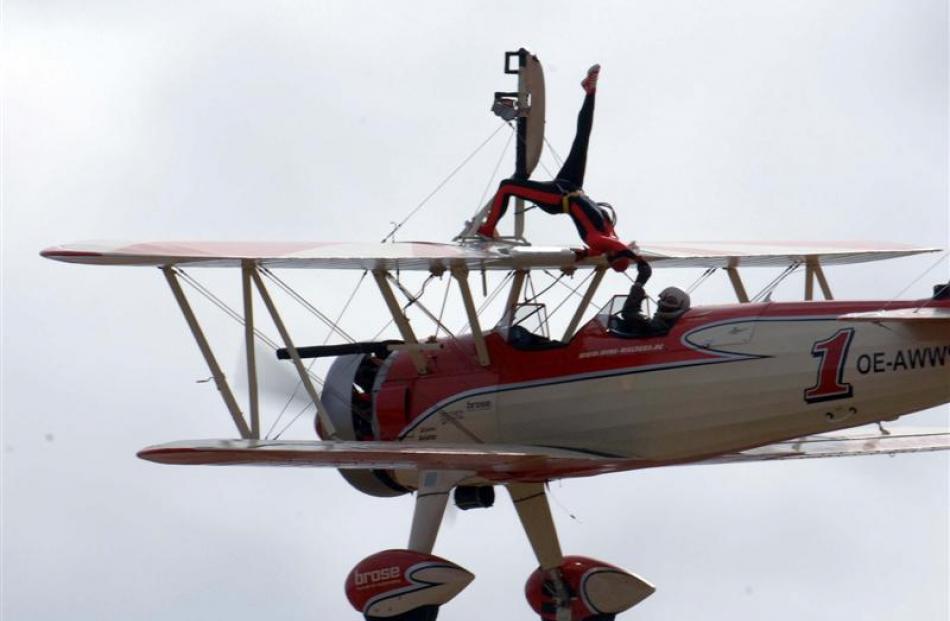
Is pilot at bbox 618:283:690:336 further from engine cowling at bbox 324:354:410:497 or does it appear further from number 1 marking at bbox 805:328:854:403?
engine cowling at bbox 324:354:410:497

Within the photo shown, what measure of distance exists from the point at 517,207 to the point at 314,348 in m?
2.25

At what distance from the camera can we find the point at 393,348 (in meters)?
18.7

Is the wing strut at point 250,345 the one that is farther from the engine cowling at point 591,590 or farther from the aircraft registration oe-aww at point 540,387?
the engine cowling at point 591,590

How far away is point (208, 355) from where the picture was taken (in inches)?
722

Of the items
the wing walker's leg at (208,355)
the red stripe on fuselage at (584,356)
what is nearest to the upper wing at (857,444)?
the red stripe on fuselage at (584,356)

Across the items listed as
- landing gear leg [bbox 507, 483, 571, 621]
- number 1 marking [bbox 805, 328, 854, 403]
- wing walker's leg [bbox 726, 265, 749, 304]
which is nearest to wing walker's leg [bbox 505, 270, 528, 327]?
landing gear leg [bbox 507, 483, 571, 621]

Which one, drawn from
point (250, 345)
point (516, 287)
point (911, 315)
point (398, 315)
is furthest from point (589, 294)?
point (911, 315)

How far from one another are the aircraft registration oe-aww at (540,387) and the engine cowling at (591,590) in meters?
0.02

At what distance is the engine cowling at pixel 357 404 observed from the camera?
19234 millimetres

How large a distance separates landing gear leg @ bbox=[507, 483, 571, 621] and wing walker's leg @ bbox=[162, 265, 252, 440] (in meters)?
2.73

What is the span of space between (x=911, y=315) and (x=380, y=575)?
4.92 meters

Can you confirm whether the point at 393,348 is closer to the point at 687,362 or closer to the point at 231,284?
the point at 687,362

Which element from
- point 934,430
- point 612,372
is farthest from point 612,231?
point 934,430

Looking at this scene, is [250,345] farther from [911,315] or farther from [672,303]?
[911,315]
